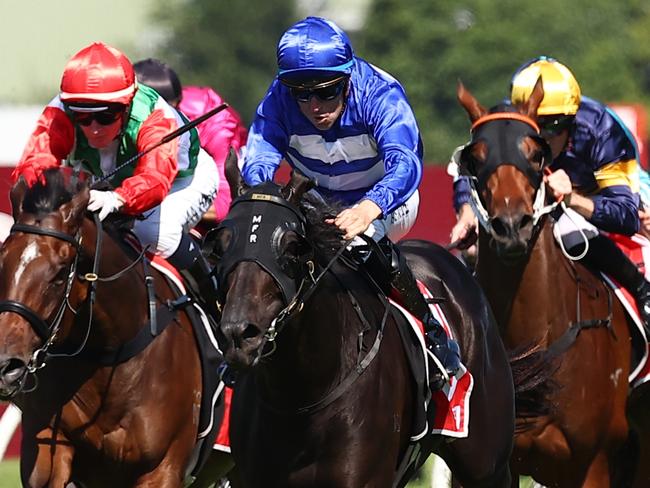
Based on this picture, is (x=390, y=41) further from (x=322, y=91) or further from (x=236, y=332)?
(x=236, y=332)

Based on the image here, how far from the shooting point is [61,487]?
586 centimetres

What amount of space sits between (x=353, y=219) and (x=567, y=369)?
2.21m

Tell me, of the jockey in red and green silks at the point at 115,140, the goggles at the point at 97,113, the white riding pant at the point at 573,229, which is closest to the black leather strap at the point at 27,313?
the jockey in red and green silks at the point at 115,140

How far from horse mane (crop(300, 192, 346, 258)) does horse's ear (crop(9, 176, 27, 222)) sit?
111 centimetres

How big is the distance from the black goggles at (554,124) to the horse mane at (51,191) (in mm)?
2501

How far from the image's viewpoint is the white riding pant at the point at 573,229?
289 inches

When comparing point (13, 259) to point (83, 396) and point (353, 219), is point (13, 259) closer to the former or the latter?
point (83, 396)

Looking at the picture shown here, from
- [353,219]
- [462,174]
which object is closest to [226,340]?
[353,219]

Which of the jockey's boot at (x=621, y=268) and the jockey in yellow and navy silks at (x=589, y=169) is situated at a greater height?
the jockey in yellow and navy silks at (x=589, y=169)

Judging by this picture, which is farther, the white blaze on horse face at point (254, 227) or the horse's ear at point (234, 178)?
the horse's ear at point (234, 178)

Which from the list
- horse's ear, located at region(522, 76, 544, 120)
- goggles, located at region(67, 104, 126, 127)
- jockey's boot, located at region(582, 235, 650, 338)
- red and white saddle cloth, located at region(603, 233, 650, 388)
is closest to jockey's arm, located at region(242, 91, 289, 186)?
goggles, located at region(67, 104, 126, 127)

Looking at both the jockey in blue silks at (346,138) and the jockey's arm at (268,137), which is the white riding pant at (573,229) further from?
the jockey's arm at (268,137)

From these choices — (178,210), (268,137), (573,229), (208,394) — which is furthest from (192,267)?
(573,229)

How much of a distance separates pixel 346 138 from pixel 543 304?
5.74 feet
